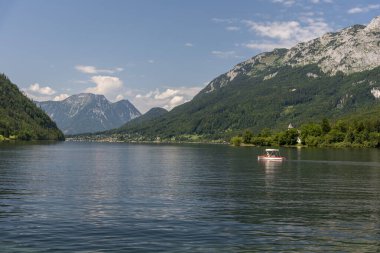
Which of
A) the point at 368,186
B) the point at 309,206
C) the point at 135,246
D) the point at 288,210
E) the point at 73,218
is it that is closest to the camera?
the point at 135,246

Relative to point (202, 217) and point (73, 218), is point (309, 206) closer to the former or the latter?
point (202, 217)

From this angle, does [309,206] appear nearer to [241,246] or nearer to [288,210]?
[288,210]

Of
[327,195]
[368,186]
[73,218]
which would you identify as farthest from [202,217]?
[368,186]

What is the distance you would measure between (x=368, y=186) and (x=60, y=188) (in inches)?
A: 2233

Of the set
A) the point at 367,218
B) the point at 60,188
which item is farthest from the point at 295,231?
the point at 60,188

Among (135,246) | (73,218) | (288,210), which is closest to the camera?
(135,246)

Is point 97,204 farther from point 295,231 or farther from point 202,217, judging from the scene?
point 295,231

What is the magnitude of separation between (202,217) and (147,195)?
65.7 feet

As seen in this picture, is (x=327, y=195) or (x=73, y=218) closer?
(x=73, y=218)

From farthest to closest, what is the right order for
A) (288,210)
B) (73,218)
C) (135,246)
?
(288,210) → (73,218) → (135,246)

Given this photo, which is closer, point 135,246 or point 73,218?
point 135,246

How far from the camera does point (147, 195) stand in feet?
224

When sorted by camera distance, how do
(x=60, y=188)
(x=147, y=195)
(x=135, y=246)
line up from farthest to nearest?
(x=60, y=188)
(x=147, y=195)
(x=135, y=246)

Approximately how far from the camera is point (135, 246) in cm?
3681
